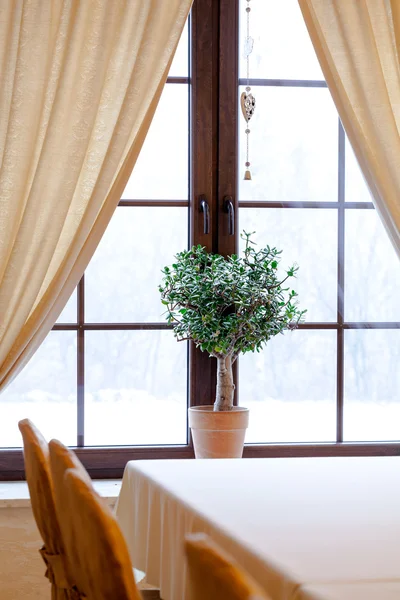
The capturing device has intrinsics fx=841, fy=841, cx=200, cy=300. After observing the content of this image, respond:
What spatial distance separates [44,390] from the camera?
365cm

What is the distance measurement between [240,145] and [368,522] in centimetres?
227

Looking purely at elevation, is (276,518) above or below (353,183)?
below

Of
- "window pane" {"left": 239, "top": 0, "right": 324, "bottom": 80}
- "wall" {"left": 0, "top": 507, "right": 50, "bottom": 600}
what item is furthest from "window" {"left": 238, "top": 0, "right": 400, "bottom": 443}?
"wall" {"left": 0, "top": 507, "right": 50, "bottom": 600}

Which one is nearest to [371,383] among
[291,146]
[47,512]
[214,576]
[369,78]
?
[291,146]

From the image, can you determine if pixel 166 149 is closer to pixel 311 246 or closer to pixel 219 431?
pixel 311 246

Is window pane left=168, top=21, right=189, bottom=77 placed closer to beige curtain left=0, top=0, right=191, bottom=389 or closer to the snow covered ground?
beige curtain left=0, top=0, right=191, bottom=389

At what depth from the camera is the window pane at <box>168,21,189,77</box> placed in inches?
146

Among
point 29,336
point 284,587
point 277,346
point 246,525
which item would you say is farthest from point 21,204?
point 284,587

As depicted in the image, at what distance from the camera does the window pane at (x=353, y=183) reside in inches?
150

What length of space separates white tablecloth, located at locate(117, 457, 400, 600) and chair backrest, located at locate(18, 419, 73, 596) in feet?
0.92

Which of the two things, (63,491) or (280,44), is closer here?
(63,491)

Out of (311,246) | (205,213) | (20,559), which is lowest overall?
(20,559)

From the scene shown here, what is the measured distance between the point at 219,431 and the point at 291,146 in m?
1.34

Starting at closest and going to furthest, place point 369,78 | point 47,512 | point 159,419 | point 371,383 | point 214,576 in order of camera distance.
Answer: point 214,576
point 47,512
point 369,78
point 159,419
point 371,383
